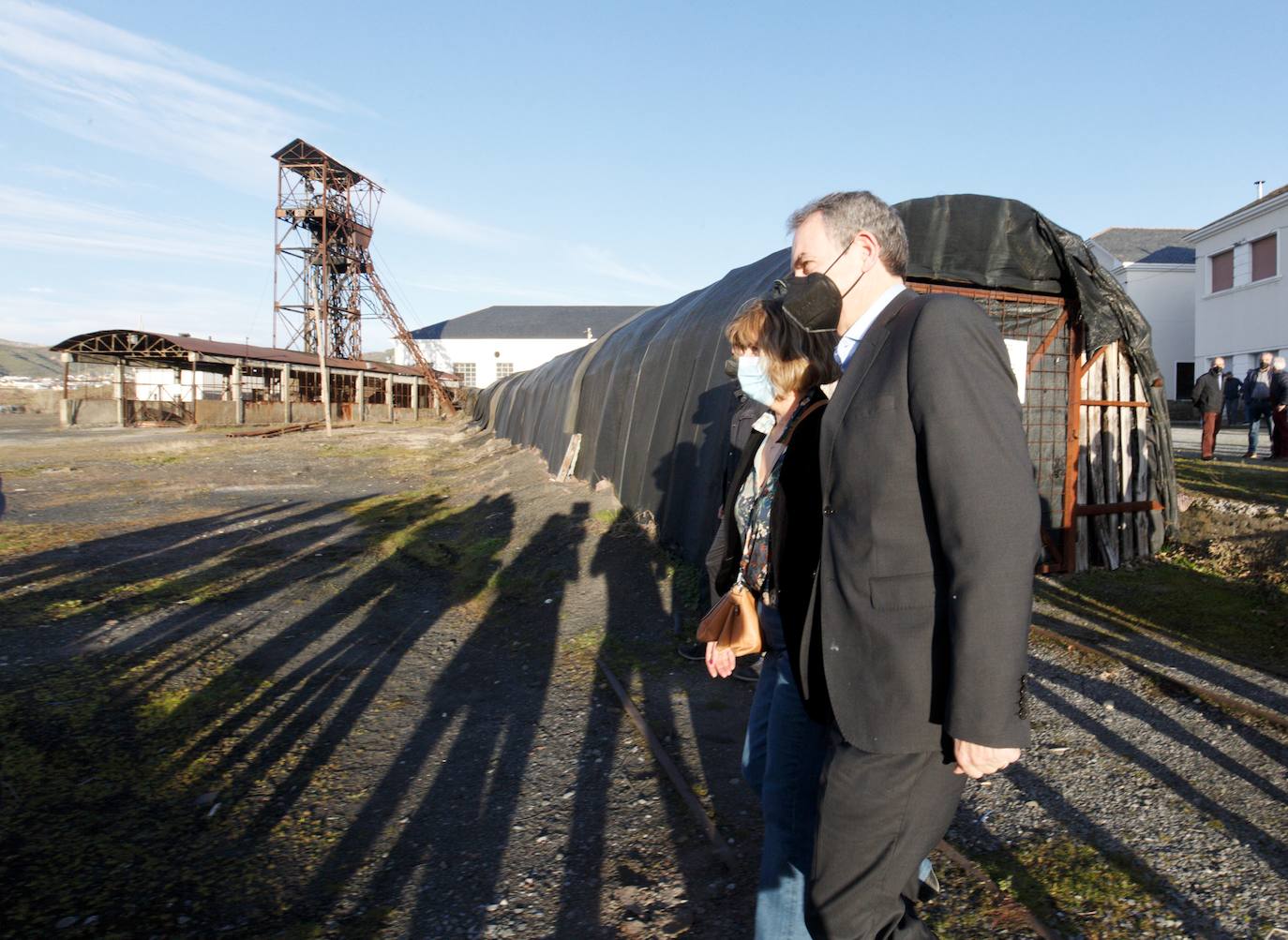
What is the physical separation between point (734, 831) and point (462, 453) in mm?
18669

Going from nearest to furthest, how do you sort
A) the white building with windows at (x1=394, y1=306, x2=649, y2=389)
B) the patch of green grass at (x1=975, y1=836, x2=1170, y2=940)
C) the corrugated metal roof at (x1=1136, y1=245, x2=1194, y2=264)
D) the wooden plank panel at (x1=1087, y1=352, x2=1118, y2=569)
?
the patch of green grass at (x1=975, y1=836, x2=1170, y2=940) → the wooden plank panel at (x1=1087, y1=352, x2=1118, y2=569) → the corrugated metal roof at (x1=1136, y1=245, x2=1194, y2=264) → the white building with windows at (x1=394, y1=306, x2=649, y2=389)

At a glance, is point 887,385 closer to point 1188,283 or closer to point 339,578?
point 339,578

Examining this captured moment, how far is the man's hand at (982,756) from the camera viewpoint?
1.46 m

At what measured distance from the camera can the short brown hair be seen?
7.30ft

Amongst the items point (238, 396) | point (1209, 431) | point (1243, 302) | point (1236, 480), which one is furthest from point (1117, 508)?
point (238, 396)

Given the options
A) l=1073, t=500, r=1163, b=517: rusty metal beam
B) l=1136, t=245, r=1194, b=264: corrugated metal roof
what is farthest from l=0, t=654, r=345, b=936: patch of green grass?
l=1136, t=245, r=1194, b=264: corrugated metal roof

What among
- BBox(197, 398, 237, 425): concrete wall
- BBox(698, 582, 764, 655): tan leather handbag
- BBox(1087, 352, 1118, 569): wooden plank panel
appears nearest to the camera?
BBox(698, 582, 764, 655): tan leather handbag

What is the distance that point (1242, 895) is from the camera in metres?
2.79

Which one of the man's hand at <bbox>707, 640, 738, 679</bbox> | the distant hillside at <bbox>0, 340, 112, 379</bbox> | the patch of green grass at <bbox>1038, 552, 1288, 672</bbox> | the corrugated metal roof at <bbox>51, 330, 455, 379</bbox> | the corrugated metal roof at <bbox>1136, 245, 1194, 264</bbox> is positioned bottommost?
the patch of green grass at <bbox>1038, 552, 1288, 672</bbox>

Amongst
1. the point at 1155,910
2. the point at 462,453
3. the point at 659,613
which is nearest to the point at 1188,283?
the point at 462,453

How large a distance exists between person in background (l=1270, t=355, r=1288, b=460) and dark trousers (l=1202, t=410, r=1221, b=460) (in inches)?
27.9

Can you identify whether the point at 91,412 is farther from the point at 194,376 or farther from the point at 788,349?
the point at 788,349

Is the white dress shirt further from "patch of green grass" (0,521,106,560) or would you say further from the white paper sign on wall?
"patch of green grass" (0,521,106,560)

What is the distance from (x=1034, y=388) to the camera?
802 cm
